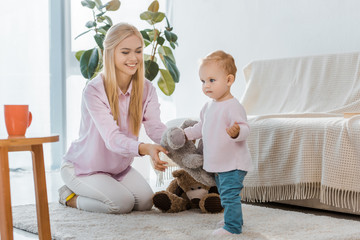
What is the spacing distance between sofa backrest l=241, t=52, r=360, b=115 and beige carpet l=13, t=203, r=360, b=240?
3.31 ft

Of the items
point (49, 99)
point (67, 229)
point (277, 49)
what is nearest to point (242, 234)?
point (67, 229)

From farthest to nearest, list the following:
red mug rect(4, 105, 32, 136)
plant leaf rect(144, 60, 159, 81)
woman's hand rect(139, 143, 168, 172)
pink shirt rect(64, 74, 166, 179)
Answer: plant leaf rect(144, 60, 159, 81) → pink shirt rect(64, 74, 166, 179) → woman's hand rect(139, 143, 168, 172) → red mug rect(4, 105, 32, 136)

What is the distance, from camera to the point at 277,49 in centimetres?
355

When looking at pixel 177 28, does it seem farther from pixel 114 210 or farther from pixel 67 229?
pixel 67 229

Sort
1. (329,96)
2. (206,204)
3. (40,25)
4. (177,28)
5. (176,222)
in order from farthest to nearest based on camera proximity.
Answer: (177,28)
(40,25)
(329,96)
(206,204)
(176,222)

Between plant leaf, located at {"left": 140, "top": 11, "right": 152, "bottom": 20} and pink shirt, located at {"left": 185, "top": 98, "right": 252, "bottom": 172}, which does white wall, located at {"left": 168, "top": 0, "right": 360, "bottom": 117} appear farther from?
pink shirt, located at {"left": 185, "top": 98, "right": 252, "bottom": 172}

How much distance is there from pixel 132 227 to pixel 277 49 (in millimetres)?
2240

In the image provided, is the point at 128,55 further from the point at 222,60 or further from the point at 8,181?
the point at 8,181

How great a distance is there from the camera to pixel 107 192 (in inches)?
79.0

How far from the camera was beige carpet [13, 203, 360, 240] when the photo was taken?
5.20 feet

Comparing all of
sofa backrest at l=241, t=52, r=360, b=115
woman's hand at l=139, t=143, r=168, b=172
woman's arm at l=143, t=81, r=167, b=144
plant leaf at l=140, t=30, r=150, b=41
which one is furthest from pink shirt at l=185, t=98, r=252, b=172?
plant leaf at l=140, t=30, r=150, b=41

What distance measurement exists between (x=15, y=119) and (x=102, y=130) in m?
0.52

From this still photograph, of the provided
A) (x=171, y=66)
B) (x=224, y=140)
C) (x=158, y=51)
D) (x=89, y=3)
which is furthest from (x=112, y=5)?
(x=224, y=140)

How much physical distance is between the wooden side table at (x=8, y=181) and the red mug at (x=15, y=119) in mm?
70
